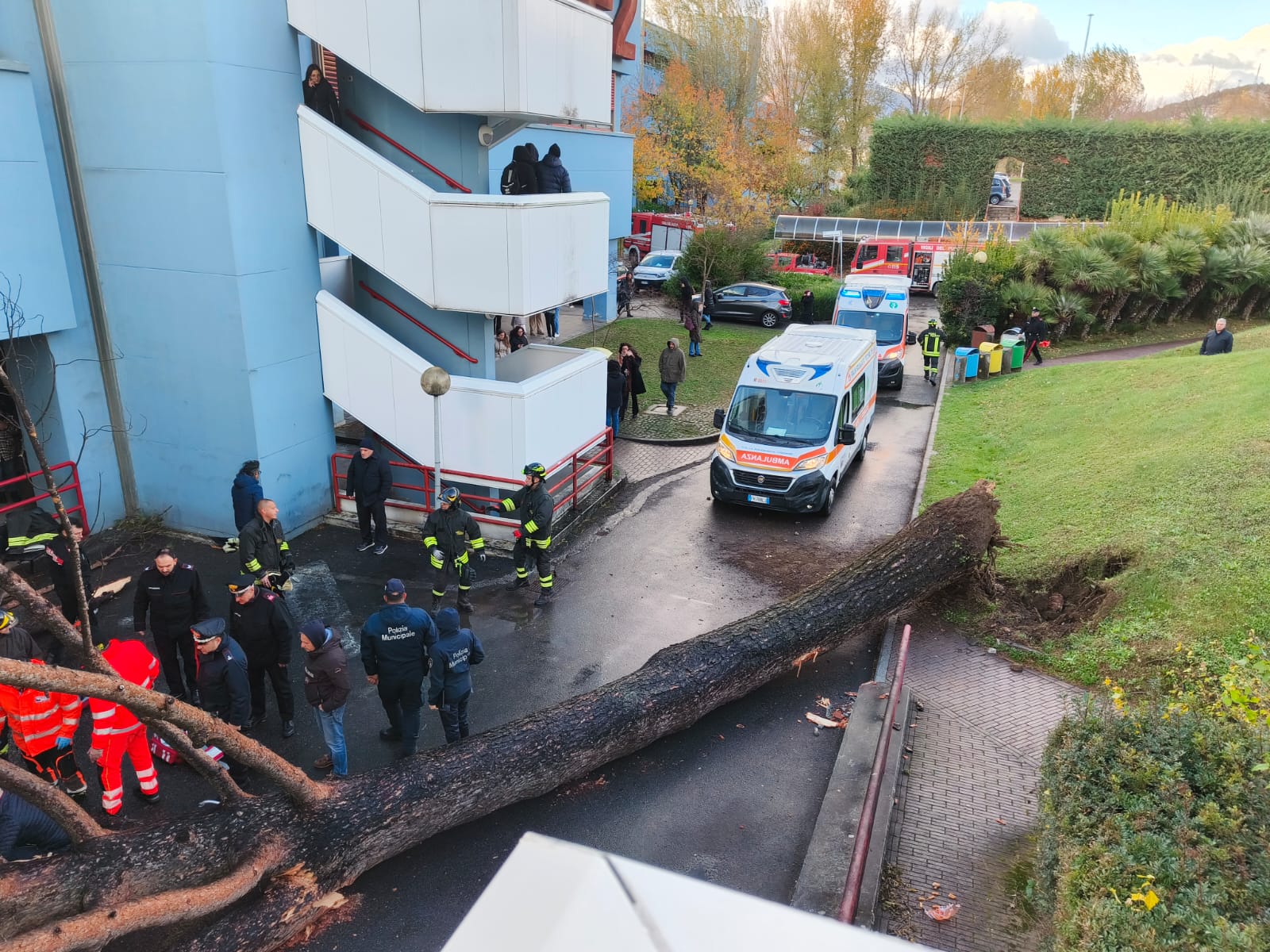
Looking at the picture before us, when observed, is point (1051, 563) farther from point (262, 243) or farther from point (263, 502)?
point (262, 243)

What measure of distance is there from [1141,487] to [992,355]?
10213mm

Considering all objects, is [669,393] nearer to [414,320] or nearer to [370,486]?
[414,320]

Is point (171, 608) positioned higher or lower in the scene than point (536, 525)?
higher

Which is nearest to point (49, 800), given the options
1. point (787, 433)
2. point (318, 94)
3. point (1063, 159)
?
point (318, 94)

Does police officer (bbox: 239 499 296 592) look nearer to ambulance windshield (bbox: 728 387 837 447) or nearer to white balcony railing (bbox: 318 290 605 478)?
white balcony railing (bbox: 318 290 605 478)

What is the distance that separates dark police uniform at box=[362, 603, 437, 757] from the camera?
6.67 m

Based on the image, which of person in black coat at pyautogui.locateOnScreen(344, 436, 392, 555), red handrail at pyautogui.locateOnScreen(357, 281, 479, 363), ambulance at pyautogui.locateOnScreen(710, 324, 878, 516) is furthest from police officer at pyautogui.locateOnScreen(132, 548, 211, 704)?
ambulance at pyautogui.locateOnScreen(710, 324, 878, 516)

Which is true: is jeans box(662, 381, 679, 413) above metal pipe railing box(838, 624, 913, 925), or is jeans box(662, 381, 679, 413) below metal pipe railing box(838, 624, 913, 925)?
below

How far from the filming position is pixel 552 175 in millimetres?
12172

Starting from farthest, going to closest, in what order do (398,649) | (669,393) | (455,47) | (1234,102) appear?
(1234,102) < (669,393) < (455,47) < (398,649)

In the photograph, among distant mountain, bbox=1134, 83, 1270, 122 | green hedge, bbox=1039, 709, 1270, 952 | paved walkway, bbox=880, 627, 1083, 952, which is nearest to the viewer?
green hedge, bbox=1039, 709, 1270, 952

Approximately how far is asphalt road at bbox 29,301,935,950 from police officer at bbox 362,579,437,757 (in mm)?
781

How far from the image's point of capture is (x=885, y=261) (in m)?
33.3

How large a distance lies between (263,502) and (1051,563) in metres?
9.05
